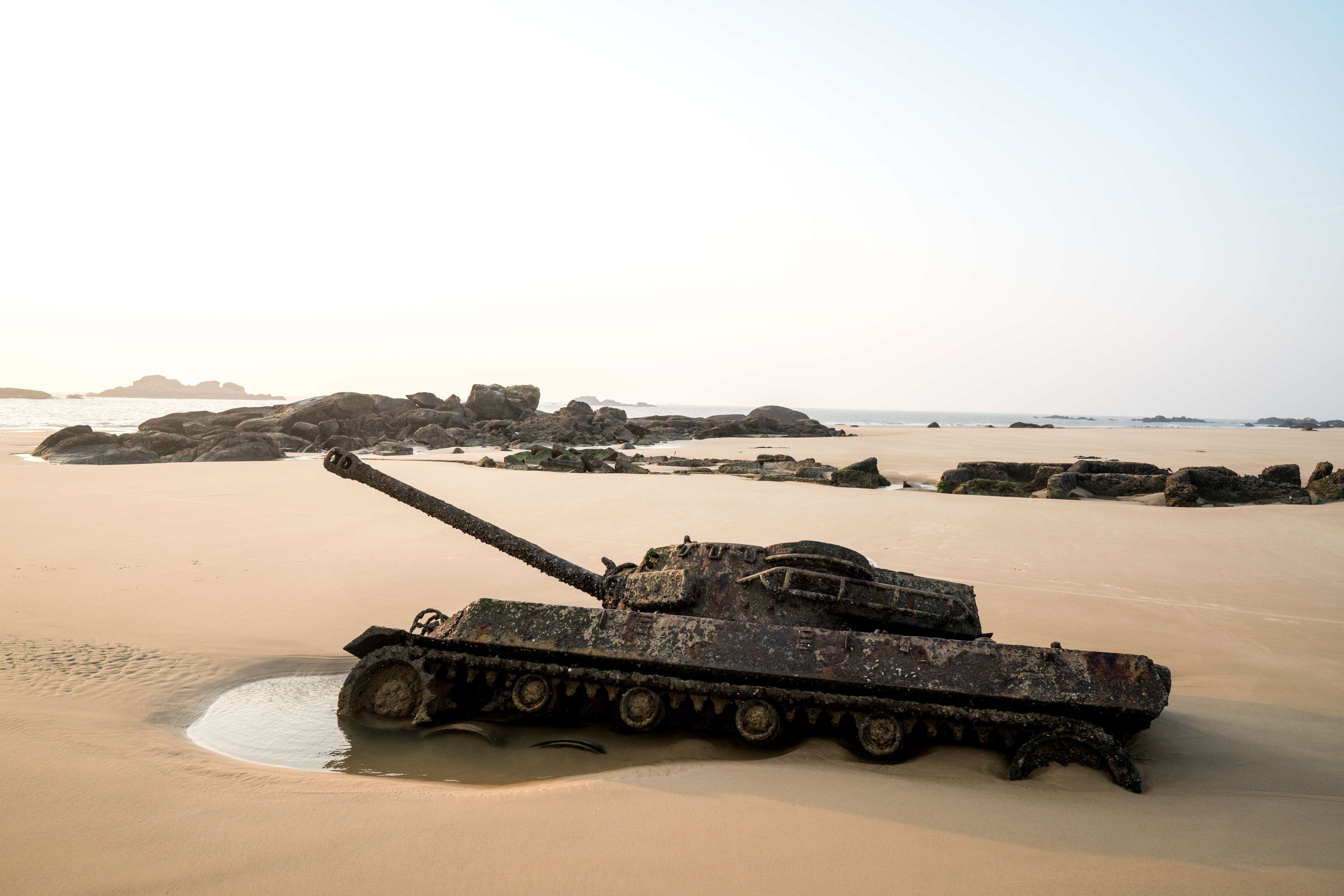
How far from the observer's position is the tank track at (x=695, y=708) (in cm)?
525

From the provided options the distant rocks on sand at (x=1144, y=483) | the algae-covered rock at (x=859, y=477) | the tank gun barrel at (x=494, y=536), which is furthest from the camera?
the algae-covered rock at (x=859, y=477)

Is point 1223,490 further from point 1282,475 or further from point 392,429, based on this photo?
point 392,429

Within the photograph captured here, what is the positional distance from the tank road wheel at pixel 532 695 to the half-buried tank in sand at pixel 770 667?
0.01 m

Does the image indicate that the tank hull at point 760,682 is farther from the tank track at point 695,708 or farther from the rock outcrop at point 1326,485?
the rock outcrop at point 1326,485

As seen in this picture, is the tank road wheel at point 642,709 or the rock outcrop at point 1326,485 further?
the rock outcrop at point 1326,485

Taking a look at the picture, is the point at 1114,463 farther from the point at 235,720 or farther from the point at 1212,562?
the point at 235,720

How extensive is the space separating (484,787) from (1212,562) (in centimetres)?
1377

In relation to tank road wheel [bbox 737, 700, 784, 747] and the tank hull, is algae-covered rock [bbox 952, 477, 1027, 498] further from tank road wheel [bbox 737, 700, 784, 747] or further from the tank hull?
tank road wheel [bbox 737, 700, 784, 747]

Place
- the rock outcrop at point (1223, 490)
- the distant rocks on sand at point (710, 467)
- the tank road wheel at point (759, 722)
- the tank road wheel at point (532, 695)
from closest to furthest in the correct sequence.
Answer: the tank road wheel at point (759, 722) < the tank road wheel at point (532, 695) < the rock outcrop at point (1223, 490) < the distant rocks on sand at point (710, 467)

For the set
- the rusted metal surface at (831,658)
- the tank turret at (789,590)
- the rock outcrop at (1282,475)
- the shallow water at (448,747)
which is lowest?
the shallow water at (448,747)

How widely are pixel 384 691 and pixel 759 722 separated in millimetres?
3348

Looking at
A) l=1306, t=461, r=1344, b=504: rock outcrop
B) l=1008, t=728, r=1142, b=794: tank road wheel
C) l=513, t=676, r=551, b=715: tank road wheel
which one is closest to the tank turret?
l=513, t=676, r=551, b=715: tank road wheel

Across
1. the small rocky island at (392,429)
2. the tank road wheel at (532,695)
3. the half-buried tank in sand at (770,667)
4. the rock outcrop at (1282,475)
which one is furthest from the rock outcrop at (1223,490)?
the small rocky island at (392,429)

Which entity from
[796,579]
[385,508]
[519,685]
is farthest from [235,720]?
[385,508]
